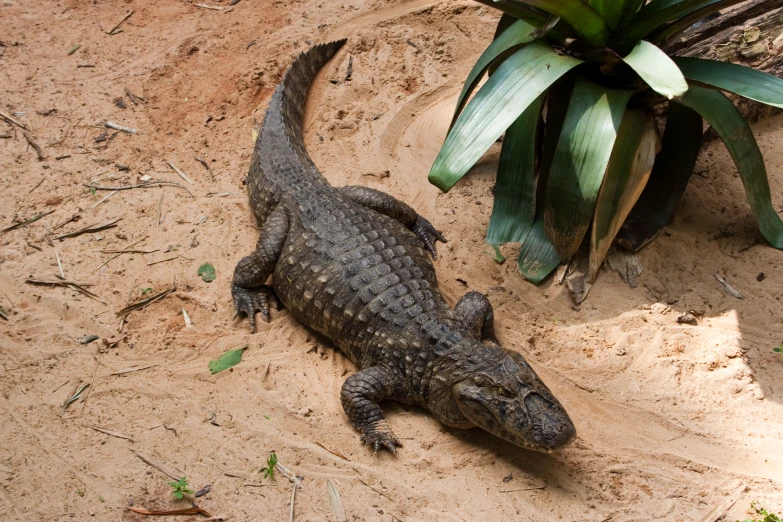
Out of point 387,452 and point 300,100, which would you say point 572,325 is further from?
point 300,100

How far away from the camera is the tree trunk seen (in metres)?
4.15

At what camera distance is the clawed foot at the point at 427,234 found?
173 inches

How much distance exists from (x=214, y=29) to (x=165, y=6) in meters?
0.81

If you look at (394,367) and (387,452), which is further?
(394,367)

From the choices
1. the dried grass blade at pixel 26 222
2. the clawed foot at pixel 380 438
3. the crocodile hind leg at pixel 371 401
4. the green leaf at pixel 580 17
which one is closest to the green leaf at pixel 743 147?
the green leaf at pixel 580 17

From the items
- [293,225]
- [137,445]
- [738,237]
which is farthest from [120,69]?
[738,237]

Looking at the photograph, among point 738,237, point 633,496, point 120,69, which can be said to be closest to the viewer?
point 633,496

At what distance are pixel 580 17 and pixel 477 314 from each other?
1.72m

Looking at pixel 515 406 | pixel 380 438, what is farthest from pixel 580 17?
pixel 380 438

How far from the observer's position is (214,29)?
240 inches

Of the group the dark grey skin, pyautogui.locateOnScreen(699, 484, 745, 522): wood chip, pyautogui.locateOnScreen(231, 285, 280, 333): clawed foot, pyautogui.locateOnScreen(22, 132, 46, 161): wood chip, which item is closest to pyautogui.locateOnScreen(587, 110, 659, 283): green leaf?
the dark grey skin

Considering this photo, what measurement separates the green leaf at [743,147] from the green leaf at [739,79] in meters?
0.11

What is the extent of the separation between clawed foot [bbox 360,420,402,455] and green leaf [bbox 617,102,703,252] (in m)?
1.91

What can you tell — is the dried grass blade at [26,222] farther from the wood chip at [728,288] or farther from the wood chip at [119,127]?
Answer: the wood chip at [728,288]
